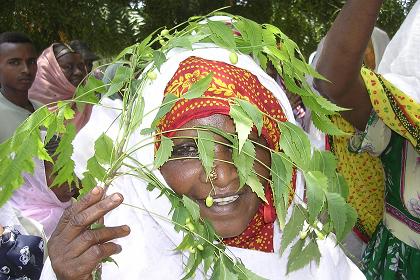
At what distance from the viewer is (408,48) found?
7.93ft

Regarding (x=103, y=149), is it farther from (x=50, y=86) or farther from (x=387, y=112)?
(x=50, y=86)

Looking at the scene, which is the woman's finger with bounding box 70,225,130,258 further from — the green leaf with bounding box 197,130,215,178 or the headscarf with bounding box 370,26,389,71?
the headscarf with bounding box 370,26,389,71

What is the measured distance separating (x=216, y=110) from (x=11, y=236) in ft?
3.03

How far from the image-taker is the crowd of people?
69.6 inches

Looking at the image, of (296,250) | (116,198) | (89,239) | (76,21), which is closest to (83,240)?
(89,239)

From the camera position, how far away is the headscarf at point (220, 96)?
179cm

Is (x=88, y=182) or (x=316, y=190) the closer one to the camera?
(x=316, y=190)

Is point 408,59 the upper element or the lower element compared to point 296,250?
upper

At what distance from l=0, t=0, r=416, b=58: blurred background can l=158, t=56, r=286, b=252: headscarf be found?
595 cm

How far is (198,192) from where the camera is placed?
181 centimetres

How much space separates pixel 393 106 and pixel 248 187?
750 mm

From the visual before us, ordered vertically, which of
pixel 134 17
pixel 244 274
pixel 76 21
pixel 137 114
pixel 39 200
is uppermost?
pixel 137 114

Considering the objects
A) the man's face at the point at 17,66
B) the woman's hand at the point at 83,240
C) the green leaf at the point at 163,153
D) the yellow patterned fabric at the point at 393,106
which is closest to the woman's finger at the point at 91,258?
the woman's hand at the point at 83,240

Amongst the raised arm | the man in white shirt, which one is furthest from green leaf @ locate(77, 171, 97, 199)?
the man in white shirt
